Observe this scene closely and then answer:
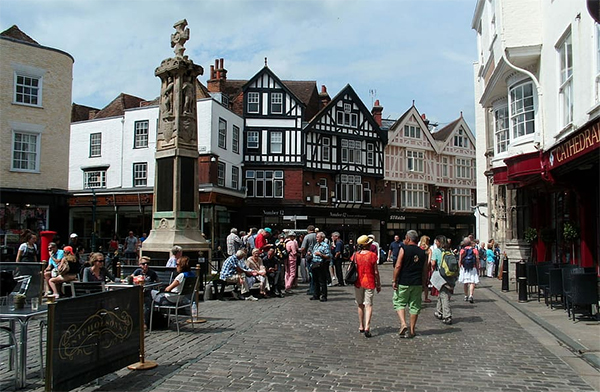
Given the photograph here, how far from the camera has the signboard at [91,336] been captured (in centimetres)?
490

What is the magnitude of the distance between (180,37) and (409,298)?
1038 centimetres

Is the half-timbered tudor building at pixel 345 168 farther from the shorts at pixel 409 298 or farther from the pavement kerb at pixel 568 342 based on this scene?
the shorts at pixel 409 298

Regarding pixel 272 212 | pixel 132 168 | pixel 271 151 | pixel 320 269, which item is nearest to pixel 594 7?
pixel 320 269

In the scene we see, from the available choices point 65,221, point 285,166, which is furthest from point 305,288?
point 285,166

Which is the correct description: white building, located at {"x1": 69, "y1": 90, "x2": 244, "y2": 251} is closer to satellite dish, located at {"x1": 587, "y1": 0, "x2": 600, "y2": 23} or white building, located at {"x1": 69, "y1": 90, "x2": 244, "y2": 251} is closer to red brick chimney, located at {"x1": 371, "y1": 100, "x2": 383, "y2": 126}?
red brick chimney, located at {"x1": 371, "y1": 100, "x2": 383, "y2": 126}

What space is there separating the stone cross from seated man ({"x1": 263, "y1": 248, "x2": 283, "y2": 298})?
20.7 feet

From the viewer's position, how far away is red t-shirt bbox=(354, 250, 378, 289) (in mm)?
9102

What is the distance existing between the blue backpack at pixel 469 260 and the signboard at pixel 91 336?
31.6 feet

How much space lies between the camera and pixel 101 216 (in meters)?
34.9

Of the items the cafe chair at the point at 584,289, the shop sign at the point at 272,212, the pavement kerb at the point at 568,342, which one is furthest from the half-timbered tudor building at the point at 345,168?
the cafe chair at the point at 584,289

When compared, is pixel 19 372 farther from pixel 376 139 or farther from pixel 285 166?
pixel 376 139

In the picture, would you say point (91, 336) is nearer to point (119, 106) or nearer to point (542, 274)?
point (542, 274)

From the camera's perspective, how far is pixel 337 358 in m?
7.24

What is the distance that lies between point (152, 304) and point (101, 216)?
2809 cm
